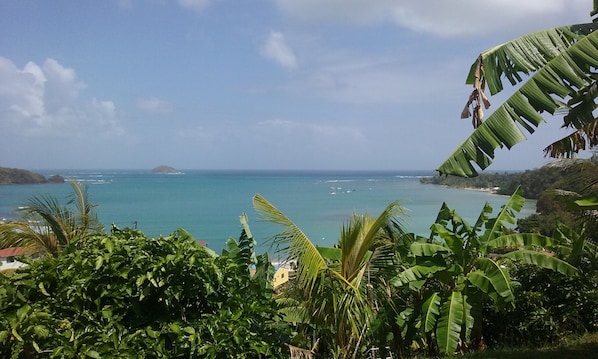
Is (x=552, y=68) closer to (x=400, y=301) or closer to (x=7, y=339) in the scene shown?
(x=400, y=301)

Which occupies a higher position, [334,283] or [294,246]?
[294,246]

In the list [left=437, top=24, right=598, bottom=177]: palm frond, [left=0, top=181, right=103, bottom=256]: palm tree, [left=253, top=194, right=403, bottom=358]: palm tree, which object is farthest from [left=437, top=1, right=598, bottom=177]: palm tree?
[left=0, top=181, right=103, bottom=256]: palm tree

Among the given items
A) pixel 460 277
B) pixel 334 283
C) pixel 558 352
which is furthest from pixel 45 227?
pixel 558 352

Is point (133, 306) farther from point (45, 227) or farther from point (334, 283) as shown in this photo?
point (45, 227)

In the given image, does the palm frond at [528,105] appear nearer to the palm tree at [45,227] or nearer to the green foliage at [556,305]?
the green foliage at [556,305]

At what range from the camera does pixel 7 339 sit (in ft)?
9.82

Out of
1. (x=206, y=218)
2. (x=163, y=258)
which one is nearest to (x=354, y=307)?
(x=163, y=258)

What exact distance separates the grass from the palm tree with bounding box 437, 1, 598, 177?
2525 millimetres

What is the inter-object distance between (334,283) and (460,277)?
1588 millimetres

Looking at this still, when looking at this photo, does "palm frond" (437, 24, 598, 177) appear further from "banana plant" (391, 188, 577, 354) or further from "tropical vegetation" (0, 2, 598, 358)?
"banana plant" (391, 188, 577, 354)

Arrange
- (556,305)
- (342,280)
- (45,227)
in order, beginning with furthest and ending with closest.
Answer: (45,227)
(556,305)
(342,280)

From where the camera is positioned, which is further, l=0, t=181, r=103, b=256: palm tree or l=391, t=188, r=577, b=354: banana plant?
l=0, t=181, r=103, b=256: palm tree

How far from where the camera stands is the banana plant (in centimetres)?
509

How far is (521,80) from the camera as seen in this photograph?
15.4 feet
